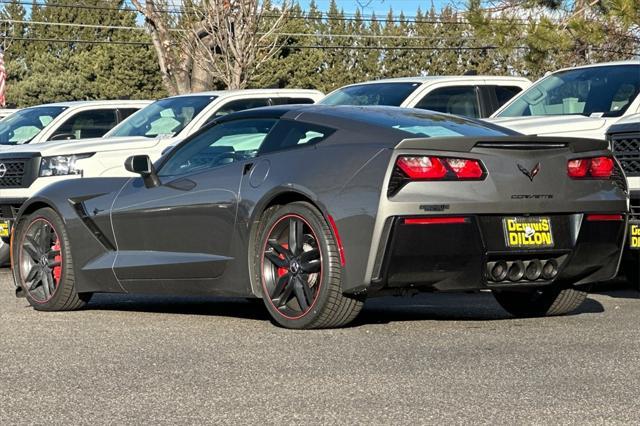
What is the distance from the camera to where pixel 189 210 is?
340 inches

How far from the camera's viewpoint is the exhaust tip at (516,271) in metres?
7.82

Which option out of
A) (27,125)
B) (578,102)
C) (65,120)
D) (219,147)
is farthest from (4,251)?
(578,102)

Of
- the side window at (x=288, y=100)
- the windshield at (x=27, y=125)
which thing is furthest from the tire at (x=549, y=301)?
the windshield at (x=27, y=125)

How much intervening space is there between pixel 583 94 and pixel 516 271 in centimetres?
487

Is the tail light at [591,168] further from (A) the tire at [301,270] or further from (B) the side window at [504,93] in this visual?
(B) the side window at [504,93]

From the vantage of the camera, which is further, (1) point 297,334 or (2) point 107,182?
(2) point 107,182

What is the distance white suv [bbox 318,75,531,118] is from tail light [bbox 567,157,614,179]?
604 centimetres

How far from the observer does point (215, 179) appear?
8.56 meters

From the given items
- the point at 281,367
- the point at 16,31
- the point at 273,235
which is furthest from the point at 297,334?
the point at 16,31

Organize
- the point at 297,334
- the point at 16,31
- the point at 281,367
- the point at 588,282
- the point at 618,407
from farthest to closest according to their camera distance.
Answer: the point at 16,31
the point at 588,282
the point at 297,334
the point at 281,367
the point at 618,407

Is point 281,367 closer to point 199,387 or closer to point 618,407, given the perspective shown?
point 199,387

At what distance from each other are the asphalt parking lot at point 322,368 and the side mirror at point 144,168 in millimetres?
894

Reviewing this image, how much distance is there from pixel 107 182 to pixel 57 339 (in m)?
1.99

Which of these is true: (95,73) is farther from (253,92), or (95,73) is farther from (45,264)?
(45,264)
